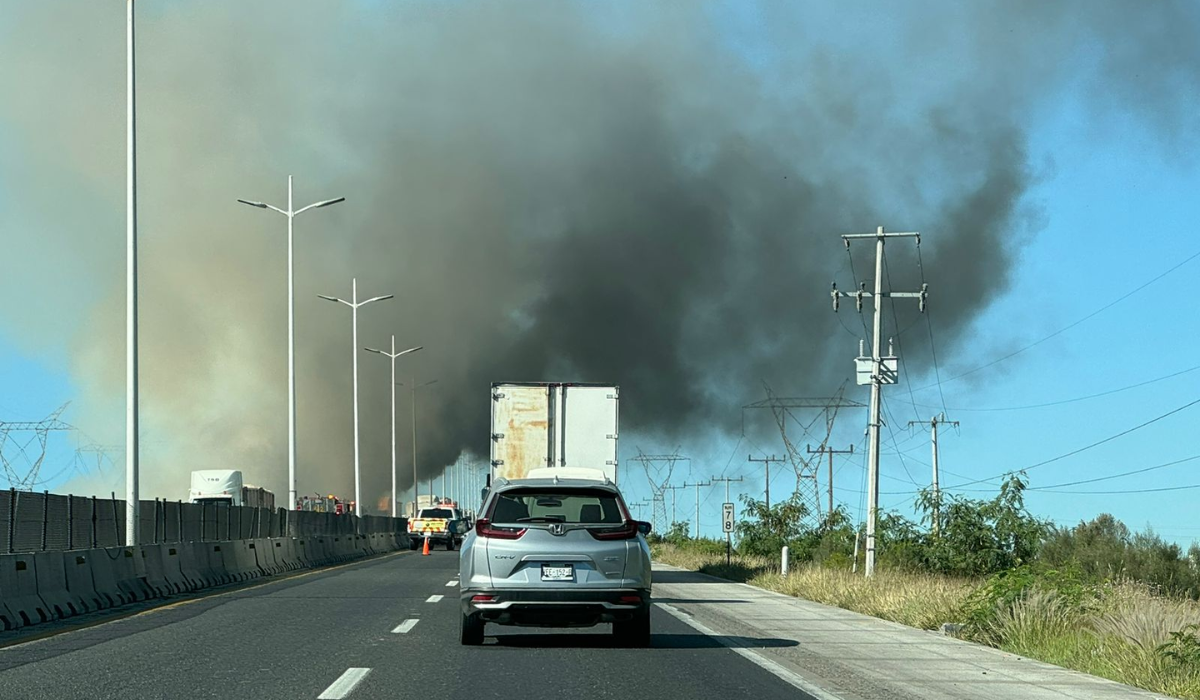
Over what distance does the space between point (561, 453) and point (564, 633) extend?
1254 cm

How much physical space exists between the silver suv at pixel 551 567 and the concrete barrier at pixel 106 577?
9030mm

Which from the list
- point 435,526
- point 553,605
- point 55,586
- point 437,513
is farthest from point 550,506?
point 437,513

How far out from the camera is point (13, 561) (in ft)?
61.6

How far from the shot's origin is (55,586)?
20.4 meters

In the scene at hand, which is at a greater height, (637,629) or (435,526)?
(637,629)

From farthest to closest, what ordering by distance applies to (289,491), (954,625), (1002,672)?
(289,491) → (954,625) → (1002,672)

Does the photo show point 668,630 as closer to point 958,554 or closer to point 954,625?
point 954,625

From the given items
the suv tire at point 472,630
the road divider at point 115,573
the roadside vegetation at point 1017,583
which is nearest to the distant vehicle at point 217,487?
the roadside vegetation at point 1017,583

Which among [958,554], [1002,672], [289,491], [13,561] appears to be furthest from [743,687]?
[289,491]

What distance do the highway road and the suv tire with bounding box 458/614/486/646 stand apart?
14cm

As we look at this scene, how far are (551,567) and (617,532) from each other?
80 centimetres

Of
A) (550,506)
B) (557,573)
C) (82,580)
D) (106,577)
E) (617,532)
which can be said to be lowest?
(106,577)

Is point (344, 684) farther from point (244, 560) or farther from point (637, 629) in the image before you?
point (244, 560)

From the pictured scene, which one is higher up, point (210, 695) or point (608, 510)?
point (608, 510)
